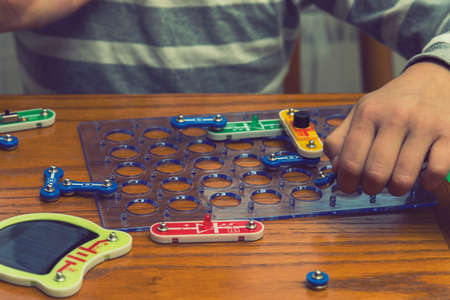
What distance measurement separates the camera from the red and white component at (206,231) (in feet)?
1.58

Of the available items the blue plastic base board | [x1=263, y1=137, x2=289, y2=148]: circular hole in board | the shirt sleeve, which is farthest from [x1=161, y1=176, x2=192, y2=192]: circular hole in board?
the shirt sleeve

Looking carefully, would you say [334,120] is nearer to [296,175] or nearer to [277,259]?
[296,175]

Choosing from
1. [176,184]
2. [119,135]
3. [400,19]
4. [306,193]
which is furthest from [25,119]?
[400,19]

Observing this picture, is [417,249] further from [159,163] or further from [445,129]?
[159,163]

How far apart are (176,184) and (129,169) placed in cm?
6

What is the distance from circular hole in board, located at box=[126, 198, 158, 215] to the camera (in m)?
0.53

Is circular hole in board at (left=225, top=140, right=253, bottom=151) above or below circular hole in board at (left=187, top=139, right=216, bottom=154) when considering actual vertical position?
below

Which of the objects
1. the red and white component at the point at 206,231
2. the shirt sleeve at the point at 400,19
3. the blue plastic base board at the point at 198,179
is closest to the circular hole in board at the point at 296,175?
the blue plastic base board at the point at 198,179

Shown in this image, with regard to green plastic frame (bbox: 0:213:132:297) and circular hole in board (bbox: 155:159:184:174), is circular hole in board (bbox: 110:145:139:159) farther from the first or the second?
green plastic frame (bbox: 0:213:132:297)

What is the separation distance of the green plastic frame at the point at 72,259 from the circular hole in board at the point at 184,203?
0.22ft

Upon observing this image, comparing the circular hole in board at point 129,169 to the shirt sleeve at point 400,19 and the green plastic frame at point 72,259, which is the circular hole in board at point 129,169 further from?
the shirt sleeve at point 400,19

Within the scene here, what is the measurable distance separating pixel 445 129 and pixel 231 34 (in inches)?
18.0

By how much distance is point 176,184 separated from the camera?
22.6 inches

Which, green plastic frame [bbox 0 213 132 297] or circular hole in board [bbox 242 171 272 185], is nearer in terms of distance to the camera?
green plastic frame [bbox 0 213 132 297]
